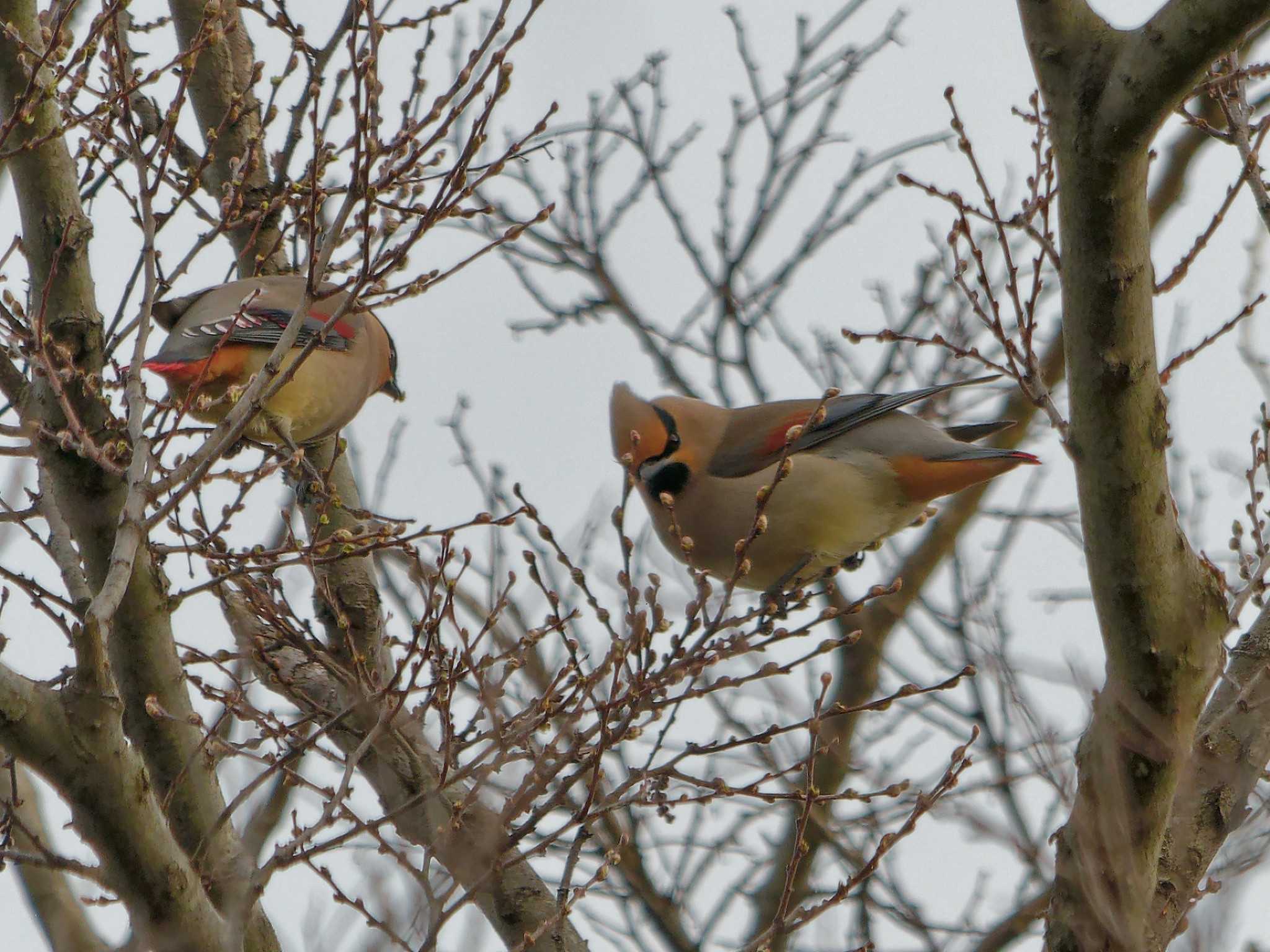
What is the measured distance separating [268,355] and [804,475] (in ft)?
6.45

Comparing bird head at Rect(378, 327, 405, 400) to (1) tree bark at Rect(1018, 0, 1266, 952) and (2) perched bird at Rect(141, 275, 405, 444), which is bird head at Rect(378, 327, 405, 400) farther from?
(1) tree bark at Rect(1018, 0, 1266, 952)

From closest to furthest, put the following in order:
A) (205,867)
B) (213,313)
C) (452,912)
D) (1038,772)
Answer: (452,912) < (1038,772) < (205,867) < (213,313)

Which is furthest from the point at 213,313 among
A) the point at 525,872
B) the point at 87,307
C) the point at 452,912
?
the point at 452,912

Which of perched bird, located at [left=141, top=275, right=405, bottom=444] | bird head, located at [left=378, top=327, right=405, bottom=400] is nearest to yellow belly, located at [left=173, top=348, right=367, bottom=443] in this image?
perched bird, located at [left=141, top=275, right=405, bottom=444]

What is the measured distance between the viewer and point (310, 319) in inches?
233

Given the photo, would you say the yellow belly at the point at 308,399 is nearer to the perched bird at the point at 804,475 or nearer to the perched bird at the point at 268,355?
the perched bird at the point at 268,355

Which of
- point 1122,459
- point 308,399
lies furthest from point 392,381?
point 1122,459

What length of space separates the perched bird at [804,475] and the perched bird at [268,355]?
1.25 metres

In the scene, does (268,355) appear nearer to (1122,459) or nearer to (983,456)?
(983,456)

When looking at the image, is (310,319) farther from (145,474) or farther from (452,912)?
(452,912)

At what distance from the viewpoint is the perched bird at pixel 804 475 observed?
509 cm

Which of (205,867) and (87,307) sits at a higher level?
(87,307)

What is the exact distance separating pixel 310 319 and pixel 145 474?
3150 millimetres

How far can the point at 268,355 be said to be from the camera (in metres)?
5.36
